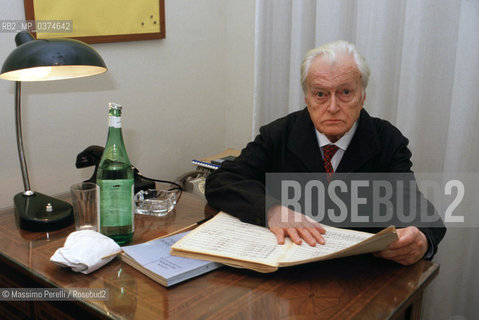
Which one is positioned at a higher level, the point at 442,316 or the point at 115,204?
the point at 115,204

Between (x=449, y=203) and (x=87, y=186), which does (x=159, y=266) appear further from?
(x=449, y=203)

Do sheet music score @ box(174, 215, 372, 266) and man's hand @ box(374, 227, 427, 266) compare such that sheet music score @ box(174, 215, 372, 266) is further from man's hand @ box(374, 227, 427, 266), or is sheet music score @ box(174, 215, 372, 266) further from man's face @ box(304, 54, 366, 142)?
man's face @ box(304, 54, 366, 142)

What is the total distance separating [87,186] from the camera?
1242 mm

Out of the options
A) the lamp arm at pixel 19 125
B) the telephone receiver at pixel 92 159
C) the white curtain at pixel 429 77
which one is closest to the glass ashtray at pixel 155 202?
the telephone receiver at pixel 92 159

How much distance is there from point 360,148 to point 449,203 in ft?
1.75

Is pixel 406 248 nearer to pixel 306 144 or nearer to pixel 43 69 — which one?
pixel 306 144

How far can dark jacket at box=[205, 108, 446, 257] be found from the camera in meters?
1.38

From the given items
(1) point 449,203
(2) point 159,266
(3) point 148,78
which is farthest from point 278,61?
(2) point 159,266

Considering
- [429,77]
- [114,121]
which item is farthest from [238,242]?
[429,77]

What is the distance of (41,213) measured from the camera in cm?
135

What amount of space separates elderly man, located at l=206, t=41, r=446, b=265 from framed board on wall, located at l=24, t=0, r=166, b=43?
78cm

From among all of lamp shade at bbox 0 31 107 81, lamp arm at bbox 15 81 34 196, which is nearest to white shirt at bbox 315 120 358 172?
lamp shade at bbox 0 31 107 81

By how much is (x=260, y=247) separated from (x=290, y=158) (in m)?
0.53

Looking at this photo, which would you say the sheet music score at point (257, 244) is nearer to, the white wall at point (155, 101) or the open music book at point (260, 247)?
the open music book at point (260, 247)
